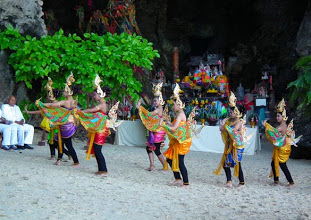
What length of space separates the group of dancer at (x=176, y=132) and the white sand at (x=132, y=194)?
11.5 inches

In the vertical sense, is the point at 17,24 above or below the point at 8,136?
above

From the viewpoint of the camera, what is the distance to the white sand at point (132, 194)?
5.12 metres

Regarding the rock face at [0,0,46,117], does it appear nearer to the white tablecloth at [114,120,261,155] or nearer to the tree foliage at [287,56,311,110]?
the white tablecloth at [114,120,261,155]

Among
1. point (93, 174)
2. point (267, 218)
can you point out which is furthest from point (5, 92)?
point (267, 218)

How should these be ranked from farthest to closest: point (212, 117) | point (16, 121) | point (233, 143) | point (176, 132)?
point (212, 117)
point (16, 121)
point (233, 143)
point (176, 132)

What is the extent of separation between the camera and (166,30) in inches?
734

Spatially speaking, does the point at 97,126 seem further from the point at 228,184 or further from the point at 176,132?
the point at 228,184

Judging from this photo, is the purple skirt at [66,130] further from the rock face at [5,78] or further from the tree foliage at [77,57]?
the rock face at [5,78]

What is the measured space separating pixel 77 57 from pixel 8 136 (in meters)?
2.41

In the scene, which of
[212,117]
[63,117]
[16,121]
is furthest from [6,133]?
[212,117]

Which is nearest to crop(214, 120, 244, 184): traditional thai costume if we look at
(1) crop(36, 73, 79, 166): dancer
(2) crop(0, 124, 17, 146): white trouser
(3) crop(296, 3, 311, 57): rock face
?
(1) crop(36, 73, 79, 166): dancer

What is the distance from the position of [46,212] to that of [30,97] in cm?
733

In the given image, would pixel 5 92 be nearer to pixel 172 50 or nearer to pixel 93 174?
pixel 93 174

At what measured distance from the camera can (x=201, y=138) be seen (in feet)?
37.0
